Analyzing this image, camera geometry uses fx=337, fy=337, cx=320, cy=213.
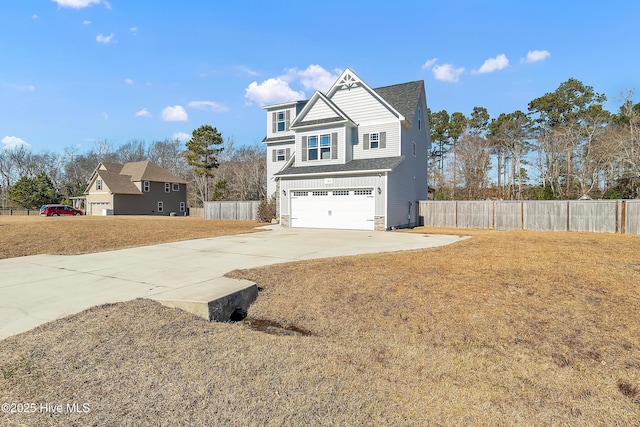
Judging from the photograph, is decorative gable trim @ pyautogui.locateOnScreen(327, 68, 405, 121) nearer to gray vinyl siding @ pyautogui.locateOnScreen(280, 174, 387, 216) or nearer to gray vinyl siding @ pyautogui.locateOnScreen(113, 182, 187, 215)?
gray vinyl siding @ pyautogui.locateOnScreen(280, 174, 387, 216)

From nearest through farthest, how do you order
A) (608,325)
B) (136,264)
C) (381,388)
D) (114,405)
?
(114,405)
(381,388)
(608,325)
(136,264)

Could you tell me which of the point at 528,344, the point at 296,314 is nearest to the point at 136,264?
the point at 296,314

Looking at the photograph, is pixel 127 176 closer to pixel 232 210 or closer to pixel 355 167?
pixel 232 210

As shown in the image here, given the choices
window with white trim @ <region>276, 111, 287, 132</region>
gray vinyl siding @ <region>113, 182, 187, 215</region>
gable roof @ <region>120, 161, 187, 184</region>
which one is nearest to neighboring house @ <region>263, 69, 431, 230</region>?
window with white trim @ <region>276, 111, 287, 132</region>

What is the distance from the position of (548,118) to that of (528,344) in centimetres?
3756

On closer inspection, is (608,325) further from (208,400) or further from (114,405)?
(114,405)

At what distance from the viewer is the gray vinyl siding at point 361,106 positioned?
19703 millimetres

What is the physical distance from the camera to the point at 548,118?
111ft

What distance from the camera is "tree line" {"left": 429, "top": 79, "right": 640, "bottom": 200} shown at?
26.5 meters

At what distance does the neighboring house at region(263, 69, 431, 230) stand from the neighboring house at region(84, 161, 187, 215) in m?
26.9

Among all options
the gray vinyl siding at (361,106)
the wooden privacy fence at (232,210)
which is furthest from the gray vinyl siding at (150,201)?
the gray vinyl siding at (361,106)

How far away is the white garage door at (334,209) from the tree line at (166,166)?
18186 mm

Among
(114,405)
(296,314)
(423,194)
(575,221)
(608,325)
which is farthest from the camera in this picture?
(423,194)

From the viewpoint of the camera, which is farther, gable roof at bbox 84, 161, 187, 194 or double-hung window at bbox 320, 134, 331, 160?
gable roof at bbox 84, 161, 187, 194
